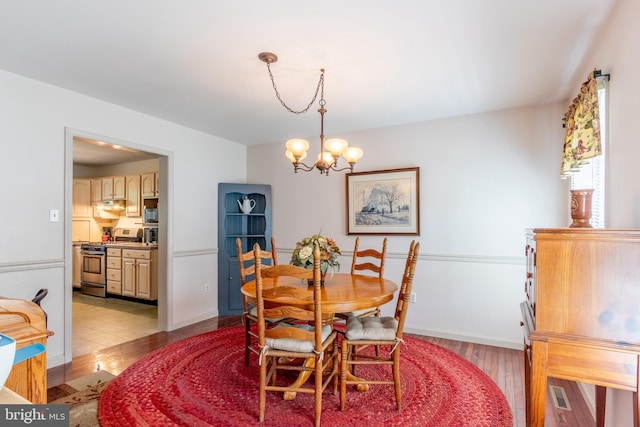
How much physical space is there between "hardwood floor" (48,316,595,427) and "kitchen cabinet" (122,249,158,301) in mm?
1508

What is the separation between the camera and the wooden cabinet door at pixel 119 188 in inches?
232

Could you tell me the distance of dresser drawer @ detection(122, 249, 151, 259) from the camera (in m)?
5.20

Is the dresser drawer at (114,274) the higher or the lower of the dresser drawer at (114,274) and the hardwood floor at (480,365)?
the higher

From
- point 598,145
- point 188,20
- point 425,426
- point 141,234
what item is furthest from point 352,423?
point 141,234

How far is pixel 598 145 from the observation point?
1.89 metres

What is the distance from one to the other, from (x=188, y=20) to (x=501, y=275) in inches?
137

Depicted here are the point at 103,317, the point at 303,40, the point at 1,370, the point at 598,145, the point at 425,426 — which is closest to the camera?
the point at 1,370

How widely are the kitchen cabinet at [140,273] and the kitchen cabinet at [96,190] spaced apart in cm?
148

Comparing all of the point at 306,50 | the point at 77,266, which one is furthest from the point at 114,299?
the point at 306,50

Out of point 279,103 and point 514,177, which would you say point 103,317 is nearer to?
point 279,103

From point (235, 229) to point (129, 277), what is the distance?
6.40 feet

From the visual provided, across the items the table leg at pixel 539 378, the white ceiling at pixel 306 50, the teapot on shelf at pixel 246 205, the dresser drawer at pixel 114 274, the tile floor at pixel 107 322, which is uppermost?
the white ceiling at pixel 306 50

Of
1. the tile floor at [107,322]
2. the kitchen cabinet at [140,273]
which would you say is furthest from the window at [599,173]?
the kitchen cabinet at [140,273]

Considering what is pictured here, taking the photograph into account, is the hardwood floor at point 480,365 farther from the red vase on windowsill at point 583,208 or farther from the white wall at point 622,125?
the red vase on windowsill at point 583,208
